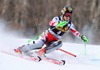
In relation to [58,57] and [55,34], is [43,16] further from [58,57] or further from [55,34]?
[55,34]

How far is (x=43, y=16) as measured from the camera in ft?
41.3

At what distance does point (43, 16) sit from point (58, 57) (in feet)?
18.5

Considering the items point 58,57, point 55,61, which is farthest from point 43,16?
point 55,61

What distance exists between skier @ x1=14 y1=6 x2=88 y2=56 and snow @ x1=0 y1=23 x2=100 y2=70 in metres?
0.27

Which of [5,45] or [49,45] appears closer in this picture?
[49,45]

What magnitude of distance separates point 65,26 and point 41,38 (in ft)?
1.78

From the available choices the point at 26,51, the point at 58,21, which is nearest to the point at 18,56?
the point at 26,51

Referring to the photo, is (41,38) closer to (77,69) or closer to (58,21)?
(58,21)

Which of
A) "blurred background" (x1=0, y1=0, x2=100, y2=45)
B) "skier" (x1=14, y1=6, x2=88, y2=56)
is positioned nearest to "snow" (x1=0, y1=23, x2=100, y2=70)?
"skier" (x1=14, y1=6, x2=88, y2=56)

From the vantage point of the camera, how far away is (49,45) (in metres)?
6.95

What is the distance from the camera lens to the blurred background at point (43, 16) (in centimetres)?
1176

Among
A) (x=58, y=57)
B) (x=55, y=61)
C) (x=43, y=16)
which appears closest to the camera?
(x=55, y=61)

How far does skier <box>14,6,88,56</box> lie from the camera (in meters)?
6.79

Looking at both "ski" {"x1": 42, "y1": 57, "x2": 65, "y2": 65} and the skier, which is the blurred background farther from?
"ski" {"x1": 42, "y1": 57, "x2": 65, "y2": 65}
